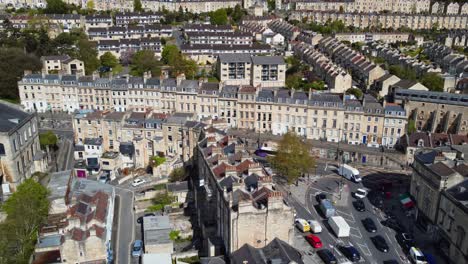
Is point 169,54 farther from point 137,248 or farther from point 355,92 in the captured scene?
point 137,248

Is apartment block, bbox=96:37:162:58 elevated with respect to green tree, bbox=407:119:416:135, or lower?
elevated

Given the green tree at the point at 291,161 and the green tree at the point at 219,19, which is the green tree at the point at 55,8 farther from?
the green tree at the point at 291,161

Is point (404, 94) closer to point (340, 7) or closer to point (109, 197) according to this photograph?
point (109, 197)

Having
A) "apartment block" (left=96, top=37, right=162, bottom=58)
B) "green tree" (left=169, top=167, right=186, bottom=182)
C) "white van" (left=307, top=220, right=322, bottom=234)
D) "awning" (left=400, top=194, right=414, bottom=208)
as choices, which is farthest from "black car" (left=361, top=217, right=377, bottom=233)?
"apartment block" (left=96, top=37, right=162, bottom=58)

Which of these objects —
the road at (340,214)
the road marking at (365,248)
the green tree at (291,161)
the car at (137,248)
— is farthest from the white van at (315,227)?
the car at (137,248)

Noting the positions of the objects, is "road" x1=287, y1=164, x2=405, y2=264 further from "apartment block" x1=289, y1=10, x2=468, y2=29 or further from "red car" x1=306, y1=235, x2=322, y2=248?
"apartment block" x1=289, y1=10, x2=468, y2=29
